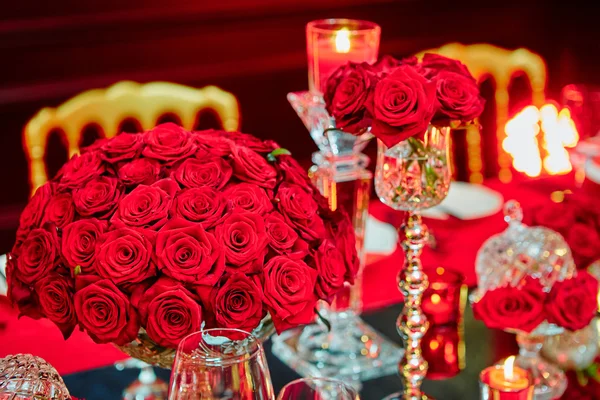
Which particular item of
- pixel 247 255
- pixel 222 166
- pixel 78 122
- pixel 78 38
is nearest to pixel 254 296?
pixel 247 255

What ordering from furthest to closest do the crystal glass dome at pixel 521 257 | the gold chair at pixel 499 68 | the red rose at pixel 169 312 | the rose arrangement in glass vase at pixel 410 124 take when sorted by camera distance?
the gold chair at pixel 499 68 < the crystal glass dome at pixel 521 257 < the rose arrangement in glass vase at pixel 410 124 < the red rose at pixel 169 312

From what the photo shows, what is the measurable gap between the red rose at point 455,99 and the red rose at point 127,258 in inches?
13.7

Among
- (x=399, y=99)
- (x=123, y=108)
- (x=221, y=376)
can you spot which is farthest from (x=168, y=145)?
(x=123, y=108)

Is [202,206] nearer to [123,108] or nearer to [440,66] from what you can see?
[440,66]

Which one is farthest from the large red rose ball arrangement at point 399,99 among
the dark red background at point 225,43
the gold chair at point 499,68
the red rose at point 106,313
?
the dark red background at point 225,43

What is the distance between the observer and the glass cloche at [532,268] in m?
1.15

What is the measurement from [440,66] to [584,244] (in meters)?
0.40

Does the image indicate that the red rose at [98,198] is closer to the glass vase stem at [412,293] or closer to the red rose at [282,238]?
the red rose at [282,238]

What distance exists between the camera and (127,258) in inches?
33.3

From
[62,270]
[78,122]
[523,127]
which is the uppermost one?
[62,270]

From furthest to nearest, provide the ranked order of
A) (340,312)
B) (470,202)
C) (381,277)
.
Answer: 1. (470,202)
2. (381,277)
3. (340,312)

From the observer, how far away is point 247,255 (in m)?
0.86

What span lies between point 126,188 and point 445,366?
0.53 m

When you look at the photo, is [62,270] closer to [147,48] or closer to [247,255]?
[247,255]
